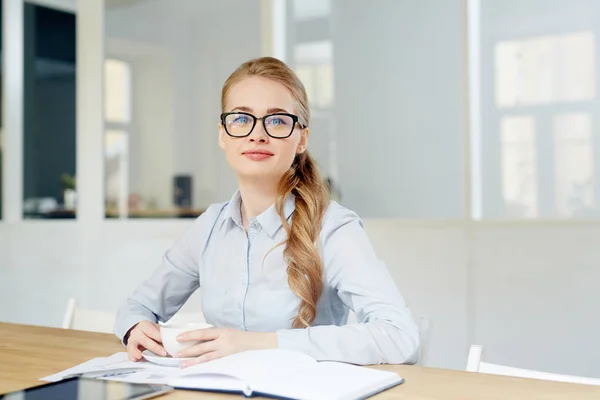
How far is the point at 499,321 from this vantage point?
246 cm

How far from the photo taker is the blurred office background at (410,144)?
236cm

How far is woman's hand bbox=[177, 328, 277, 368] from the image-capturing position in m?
1.18

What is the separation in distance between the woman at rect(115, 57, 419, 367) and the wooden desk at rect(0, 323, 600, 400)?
0.09m

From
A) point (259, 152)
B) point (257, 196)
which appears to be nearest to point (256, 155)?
point (259, 152)

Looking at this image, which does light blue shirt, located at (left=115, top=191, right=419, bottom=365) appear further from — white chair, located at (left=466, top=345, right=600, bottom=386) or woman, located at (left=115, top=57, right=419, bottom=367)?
white chair, located at (left=466, top=345, right=600, bottom=386)

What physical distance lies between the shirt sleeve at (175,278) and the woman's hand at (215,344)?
0.46m

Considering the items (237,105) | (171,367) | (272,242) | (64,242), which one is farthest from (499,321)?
(64,242)

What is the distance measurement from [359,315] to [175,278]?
1.74ft

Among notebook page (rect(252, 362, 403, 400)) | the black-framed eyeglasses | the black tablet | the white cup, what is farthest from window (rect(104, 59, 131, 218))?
notebook page (rect(252, 362, 403, 400))

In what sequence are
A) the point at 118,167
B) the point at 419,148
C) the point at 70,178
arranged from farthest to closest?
the point at 70,178, the point at 118,167, the point at 419,148

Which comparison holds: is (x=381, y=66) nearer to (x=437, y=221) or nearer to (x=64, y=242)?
(x=437, y=221)

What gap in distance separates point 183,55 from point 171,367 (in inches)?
92.1

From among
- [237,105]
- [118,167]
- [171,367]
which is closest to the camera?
[171,367]

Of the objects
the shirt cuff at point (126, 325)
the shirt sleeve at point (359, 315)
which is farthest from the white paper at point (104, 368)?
the shirt sleeve at point (359, 315)
